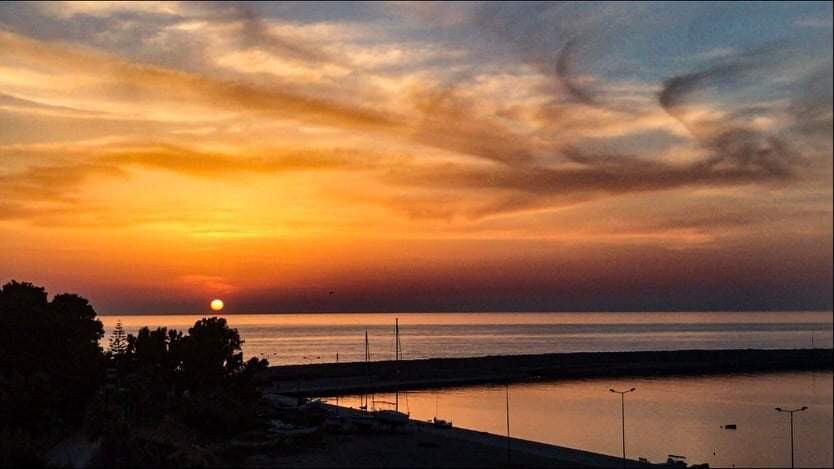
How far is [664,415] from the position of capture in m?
108

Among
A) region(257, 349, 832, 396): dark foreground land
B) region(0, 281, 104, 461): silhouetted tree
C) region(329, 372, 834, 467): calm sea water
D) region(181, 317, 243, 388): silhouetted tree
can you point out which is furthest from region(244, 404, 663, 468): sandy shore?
region(257, 349, 832, 396): dark foreground land

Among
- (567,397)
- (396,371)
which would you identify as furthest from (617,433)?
(396,371)

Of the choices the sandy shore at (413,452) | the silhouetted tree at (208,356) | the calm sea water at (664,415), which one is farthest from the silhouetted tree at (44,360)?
the calm sea water at (664,415)

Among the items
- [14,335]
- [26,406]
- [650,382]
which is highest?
[14,335]

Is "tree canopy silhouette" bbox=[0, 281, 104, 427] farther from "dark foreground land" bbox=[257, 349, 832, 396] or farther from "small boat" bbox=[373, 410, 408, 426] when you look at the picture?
"dark foreground land" bbox=[257, 349, 832, 396]

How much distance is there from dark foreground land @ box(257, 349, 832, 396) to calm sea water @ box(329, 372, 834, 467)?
7140 mm

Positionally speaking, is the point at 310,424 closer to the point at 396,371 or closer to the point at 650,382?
the point at 396,371

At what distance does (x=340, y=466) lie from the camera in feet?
154

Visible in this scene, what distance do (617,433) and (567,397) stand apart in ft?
133

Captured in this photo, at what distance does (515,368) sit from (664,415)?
63345 mm

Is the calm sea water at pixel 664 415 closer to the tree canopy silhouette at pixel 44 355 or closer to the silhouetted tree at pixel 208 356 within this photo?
the silhouetted tree at pixel 208 356

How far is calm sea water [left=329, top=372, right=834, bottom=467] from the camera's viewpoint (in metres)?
79.7

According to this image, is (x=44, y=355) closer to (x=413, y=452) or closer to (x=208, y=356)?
(x=208, y=356)

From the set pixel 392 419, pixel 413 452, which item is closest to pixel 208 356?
pixel 392 419
